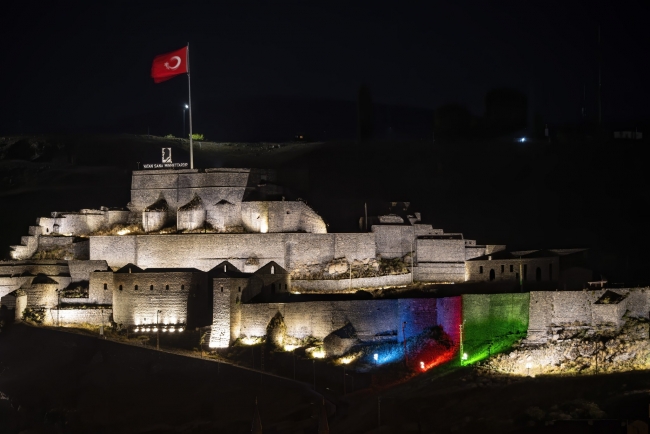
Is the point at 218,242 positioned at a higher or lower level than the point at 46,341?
higher

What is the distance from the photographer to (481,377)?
57.2m

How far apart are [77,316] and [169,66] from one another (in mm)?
18711

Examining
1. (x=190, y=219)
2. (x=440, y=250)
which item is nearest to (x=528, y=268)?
(x=440, y=250)

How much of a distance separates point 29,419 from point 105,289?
10.6 metres

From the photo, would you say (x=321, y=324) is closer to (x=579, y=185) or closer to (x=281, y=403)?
A: (x=281, y=403)

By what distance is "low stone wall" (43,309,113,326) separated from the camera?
66875 millimetres

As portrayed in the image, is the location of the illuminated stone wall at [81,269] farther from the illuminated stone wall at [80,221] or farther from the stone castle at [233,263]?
the illuminated stone wall at [80,221]

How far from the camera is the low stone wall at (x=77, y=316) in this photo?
6688cm

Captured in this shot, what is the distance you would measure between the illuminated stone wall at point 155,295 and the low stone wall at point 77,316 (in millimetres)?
734

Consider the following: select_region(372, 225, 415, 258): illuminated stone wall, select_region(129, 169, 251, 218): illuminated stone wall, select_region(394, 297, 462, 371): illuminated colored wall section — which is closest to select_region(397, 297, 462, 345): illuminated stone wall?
select_region(394, 297, 462, 371): illuminated colored wall section

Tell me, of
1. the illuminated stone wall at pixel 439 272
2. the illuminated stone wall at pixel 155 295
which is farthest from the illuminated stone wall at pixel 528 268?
the illuminated stone wall at pixel 155 295

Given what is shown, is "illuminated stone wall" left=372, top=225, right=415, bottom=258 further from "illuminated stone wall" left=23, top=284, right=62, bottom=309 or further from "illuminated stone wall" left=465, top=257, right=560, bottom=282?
"illuminated stone wall" left=23, top=284, right=62, bottom=309

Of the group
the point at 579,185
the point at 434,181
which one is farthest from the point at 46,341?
the point at 579,185

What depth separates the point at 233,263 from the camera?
2800 inches
